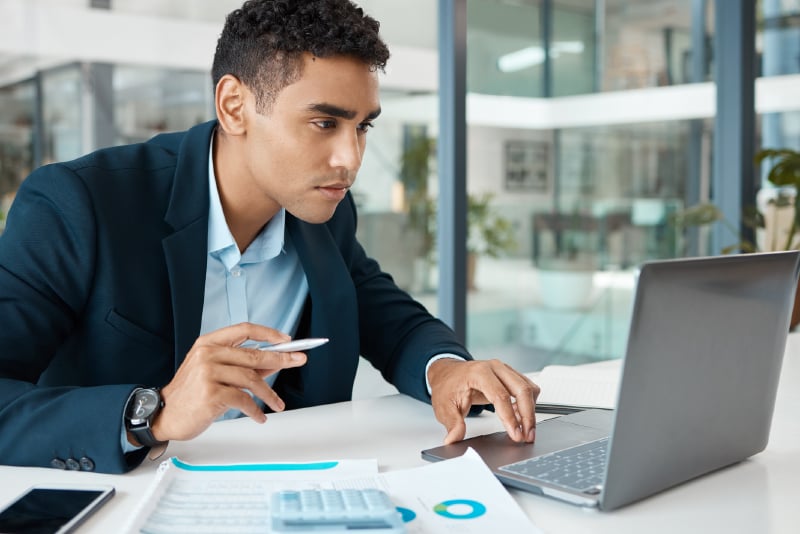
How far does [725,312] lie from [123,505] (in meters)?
0.77

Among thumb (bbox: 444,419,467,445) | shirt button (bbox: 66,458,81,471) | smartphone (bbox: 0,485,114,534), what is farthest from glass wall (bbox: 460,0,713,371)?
smartphone (bbox: 0,485,114,534)

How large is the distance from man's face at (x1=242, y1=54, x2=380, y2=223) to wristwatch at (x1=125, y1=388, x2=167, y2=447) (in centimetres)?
59

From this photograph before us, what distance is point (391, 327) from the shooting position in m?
1.79

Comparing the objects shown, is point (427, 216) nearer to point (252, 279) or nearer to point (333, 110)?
point (252, 279)

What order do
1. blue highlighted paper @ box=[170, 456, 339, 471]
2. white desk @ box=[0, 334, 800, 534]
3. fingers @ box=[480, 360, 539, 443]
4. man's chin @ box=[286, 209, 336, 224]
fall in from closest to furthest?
1. white desk @ box=[0, 334, 800, 534]
2. blue highlighted paper @ box=[170, 456, 339, 471]
3. fingers @ box=[480, 360, 539, 443]
4. man's chin @ box=[286, 209, 336, 224]

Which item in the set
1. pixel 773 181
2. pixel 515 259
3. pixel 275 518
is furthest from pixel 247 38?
pixel 773 181

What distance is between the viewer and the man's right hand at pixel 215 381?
106 cm

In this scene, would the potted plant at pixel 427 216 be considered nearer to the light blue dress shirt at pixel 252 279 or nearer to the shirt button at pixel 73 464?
the light blue dress shirt at pixel 252 279

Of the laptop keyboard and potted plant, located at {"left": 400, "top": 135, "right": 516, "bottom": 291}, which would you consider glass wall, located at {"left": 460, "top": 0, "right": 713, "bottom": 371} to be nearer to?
potted plant, located at {"left": 400, "top": 135, "right": 516, "bottom": 291}

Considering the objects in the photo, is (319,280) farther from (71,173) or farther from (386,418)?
(71,173)

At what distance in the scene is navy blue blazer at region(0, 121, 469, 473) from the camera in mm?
1114

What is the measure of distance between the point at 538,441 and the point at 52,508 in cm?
67

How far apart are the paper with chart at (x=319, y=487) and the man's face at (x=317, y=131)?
2.12ft

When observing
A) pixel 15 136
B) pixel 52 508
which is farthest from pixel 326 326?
pixel 15 136
